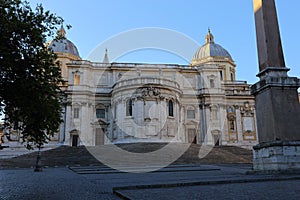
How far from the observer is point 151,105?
121 feet

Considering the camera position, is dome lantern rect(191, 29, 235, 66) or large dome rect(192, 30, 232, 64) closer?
dome lantern rect(191, 29, 235, 66)

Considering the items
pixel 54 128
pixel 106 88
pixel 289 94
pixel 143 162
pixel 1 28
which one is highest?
pixel 106 88

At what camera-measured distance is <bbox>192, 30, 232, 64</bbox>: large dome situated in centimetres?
5328

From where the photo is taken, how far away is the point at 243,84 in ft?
168

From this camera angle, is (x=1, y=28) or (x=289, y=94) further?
(x=289, y=94)

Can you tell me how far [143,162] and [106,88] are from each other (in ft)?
77.3

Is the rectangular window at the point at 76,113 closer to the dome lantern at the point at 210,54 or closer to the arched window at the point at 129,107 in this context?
the arched window at the point at 129,107

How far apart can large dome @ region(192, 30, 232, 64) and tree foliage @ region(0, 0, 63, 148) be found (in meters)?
47.1

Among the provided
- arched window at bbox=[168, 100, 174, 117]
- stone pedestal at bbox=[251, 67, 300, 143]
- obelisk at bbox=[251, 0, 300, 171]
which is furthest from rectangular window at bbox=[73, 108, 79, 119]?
stone pedestal at bbox=[251, 67, 300, 143]

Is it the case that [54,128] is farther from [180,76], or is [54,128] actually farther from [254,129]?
[254,129]

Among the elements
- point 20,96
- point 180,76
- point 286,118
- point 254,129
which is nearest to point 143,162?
point 286,118

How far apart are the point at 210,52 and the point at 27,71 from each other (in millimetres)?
48935

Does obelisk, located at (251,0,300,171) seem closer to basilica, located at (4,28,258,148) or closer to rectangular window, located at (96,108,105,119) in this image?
basilica, located at (4,28,258,148)

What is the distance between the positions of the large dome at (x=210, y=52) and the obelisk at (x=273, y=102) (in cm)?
4127
